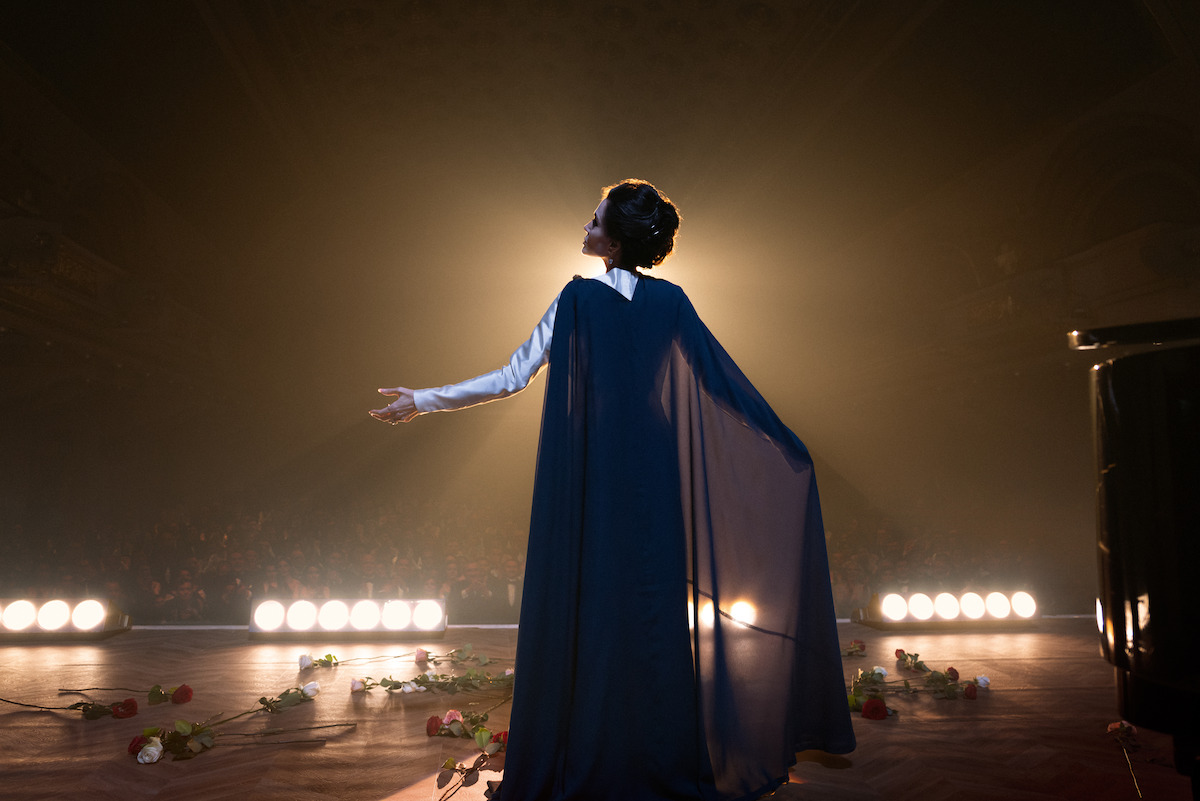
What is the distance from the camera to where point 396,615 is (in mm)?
4164

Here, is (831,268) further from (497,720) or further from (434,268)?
(497,720)

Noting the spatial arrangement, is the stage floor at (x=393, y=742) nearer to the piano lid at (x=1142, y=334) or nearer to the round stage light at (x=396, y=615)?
the round stage light at (x=396, y=615)

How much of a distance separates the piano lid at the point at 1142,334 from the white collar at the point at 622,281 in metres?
1.03

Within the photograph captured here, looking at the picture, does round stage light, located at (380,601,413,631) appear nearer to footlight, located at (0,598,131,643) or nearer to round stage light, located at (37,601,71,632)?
footlight, located at (0,598,131,643)

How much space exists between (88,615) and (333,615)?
4.67 ft

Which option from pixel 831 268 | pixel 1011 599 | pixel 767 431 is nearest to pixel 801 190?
pixel 831 268

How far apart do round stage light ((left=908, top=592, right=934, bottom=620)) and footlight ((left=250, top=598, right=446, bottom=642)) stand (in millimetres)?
3172

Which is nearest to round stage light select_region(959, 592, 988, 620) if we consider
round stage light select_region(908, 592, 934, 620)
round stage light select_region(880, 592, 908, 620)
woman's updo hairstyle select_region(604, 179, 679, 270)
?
round stage light select_region(908, 592, 934, 620)

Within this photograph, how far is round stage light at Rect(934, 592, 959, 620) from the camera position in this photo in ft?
14.9

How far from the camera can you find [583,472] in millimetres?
1713

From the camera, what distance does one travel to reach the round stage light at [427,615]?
4.19 metres

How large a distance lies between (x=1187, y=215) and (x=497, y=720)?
245 inches

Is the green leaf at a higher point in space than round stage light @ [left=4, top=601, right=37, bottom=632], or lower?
lower

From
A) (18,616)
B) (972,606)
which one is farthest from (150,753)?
(972,606)
